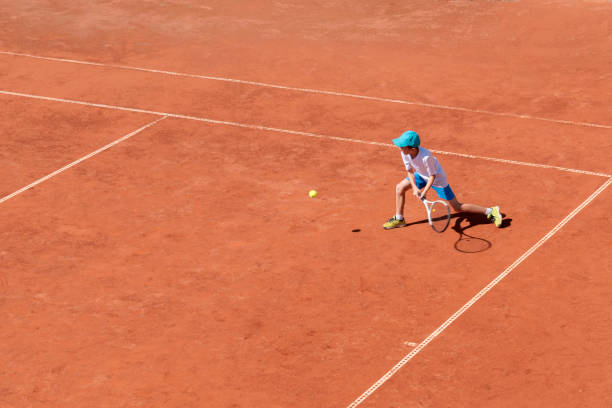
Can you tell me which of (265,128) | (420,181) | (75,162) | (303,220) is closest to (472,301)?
(420,181)

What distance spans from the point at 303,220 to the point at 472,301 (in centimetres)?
307

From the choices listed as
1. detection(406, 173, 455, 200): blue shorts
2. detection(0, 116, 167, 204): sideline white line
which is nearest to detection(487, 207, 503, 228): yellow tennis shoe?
detection(406, 173, 455, 200): blue shorts

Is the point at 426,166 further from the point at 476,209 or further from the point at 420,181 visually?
the point at 476,209

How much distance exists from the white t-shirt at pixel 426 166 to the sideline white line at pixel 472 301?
1.46m

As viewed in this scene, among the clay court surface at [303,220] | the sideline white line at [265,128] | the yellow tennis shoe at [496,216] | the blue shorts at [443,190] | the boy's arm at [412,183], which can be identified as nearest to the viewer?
the clay court surface at [303,220]

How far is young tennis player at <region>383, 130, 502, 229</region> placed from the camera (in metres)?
12.1

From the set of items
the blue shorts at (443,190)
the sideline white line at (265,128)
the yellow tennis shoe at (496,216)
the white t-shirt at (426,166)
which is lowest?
the sideline white line at (265,128)

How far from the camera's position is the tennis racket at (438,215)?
12192 millimetres

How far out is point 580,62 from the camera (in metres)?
19.6

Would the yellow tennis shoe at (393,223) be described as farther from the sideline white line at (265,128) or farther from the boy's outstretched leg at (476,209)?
the sideline white line at (265,128)

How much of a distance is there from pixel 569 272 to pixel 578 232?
45.8 inches

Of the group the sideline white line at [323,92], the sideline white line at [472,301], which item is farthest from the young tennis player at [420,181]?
the sideline white line at [323,92]

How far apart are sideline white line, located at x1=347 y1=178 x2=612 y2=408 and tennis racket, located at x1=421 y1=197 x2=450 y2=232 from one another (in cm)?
110

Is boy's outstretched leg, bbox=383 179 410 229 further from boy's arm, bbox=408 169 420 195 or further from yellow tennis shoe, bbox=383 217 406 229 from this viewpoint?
boy's arm, bbox=408 169 420 195
